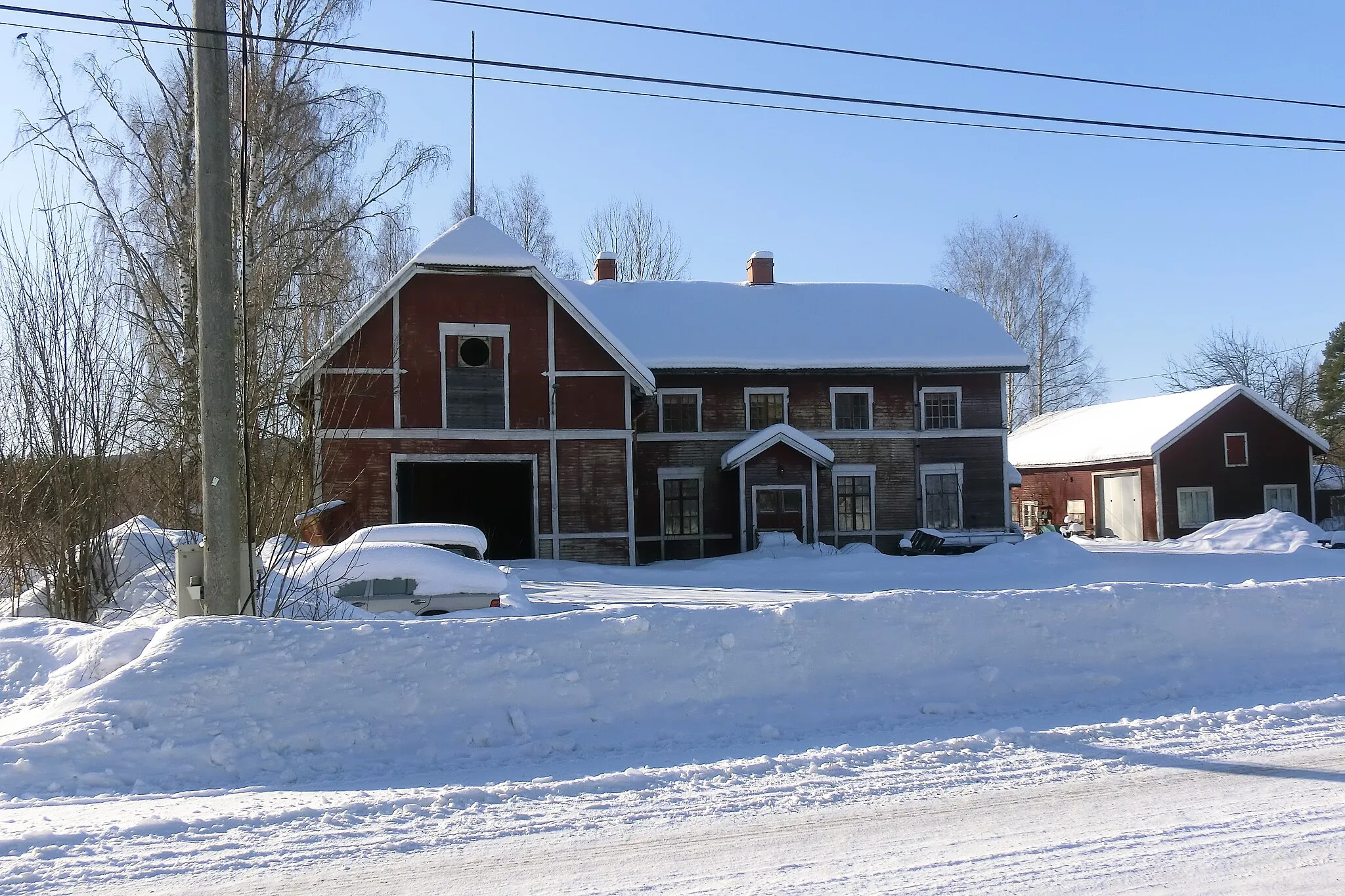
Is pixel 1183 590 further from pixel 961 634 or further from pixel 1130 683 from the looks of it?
pixel 961 634

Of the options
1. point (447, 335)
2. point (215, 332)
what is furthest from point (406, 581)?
point (447, 335)

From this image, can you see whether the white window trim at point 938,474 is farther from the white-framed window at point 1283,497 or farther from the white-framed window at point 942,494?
the white-framed window at point 1283,497

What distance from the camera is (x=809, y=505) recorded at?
2617 centimetres

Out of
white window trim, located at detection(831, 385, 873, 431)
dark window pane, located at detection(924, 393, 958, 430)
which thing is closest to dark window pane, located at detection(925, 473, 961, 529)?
dark window pane, located at detection(924, 393, 958, 430)

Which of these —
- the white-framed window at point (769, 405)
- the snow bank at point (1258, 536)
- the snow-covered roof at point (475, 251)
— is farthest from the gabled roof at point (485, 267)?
the snow bank at point (1258, 536)

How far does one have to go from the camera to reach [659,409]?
2694cm

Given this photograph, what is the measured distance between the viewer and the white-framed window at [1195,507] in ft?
110

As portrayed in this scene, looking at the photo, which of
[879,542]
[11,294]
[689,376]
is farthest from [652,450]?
[11,294]

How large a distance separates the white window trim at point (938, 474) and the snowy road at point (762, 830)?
21021 millimetres

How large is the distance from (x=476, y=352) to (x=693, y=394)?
7.26m

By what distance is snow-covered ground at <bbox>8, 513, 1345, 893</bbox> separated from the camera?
15.8 feet

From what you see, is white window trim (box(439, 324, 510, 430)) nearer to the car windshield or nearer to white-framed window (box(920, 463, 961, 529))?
the car windshield

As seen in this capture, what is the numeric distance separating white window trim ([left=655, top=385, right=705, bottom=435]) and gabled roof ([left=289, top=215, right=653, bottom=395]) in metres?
4.43

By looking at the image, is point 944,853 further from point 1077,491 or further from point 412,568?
point 1077,491
